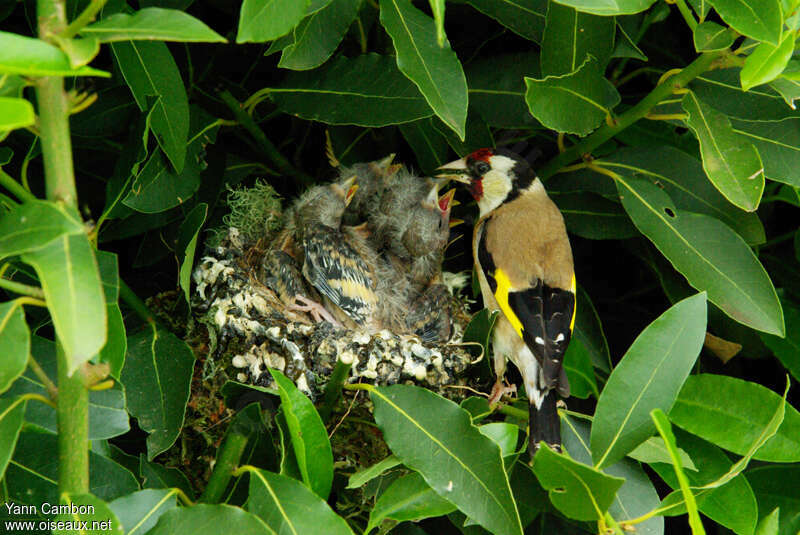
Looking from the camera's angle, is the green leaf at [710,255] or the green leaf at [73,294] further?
the green leaf at [710,255]

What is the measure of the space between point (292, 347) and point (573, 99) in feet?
3.78

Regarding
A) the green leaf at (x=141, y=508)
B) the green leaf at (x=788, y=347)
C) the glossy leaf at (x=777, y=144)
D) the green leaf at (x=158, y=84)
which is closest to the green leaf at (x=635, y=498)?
the green leaf at (x=788, y=347)

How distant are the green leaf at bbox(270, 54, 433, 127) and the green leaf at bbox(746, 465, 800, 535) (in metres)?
1.58

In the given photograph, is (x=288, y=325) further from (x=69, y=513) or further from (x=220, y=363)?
(x=69, y=513)

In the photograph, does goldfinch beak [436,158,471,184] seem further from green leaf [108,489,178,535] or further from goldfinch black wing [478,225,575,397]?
green leaf [108,489,178,535]

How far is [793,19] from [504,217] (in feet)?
4.71

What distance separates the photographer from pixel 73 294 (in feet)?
4.52

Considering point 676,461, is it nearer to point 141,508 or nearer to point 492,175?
point 141,508

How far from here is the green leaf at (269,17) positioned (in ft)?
5.52

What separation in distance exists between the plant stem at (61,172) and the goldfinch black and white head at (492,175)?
5.69ft

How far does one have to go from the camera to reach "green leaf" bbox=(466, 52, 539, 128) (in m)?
2.68

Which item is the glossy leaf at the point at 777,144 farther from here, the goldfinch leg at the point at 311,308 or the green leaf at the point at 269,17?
the goldfinch leg at the point at 311,308

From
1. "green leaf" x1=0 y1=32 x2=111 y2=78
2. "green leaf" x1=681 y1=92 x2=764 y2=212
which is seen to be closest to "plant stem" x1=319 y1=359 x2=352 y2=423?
"green leaf" x1=681 y1=92 x2=764 y2=212

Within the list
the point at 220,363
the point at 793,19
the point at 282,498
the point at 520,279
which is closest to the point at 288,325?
the point at 220,363
